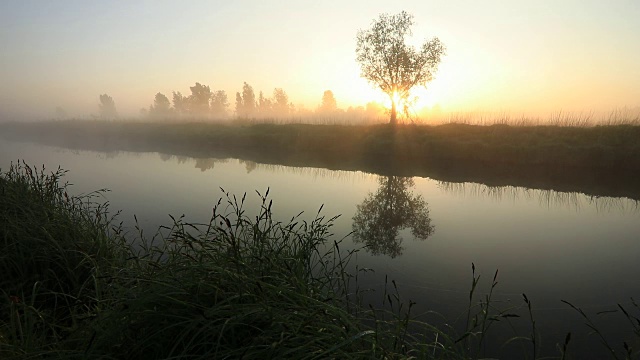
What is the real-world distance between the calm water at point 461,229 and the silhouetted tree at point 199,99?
119205 millimetres

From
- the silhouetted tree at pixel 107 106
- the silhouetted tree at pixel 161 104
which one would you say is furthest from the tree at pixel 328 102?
the silhouetted tree at pixel 107 106

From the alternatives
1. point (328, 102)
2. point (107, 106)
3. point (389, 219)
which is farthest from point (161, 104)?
point (389, 219)

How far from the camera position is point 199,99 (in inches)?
5266

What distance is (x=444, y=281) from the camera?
24.6ft

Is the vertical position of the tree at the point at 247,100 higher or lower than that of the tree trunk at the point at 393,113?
higher

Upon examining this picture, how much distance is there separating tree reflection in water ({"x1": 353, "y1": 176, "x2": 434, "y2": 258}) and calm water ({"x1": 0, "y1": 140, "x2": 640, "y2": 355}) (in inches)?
2.9

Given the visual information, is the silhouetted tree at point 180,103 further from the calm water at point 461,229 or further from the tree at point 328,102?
the calm water at point 461,229

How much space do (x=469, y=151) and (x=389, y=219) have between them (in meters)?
16.1

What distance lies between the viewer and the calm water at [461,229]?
6887 mm

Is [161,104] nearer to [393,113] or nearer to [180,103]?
[180,103]

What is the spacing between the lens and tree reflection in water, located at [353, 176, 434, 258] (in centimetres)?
998

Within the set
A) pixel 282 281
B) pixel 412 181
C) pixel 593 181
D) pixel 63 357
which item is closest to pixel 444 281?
pixel 282 281

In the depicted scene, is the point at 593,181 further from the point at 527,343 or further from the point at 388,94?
the point at 388,94

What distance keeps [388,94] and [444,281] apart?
109ft
